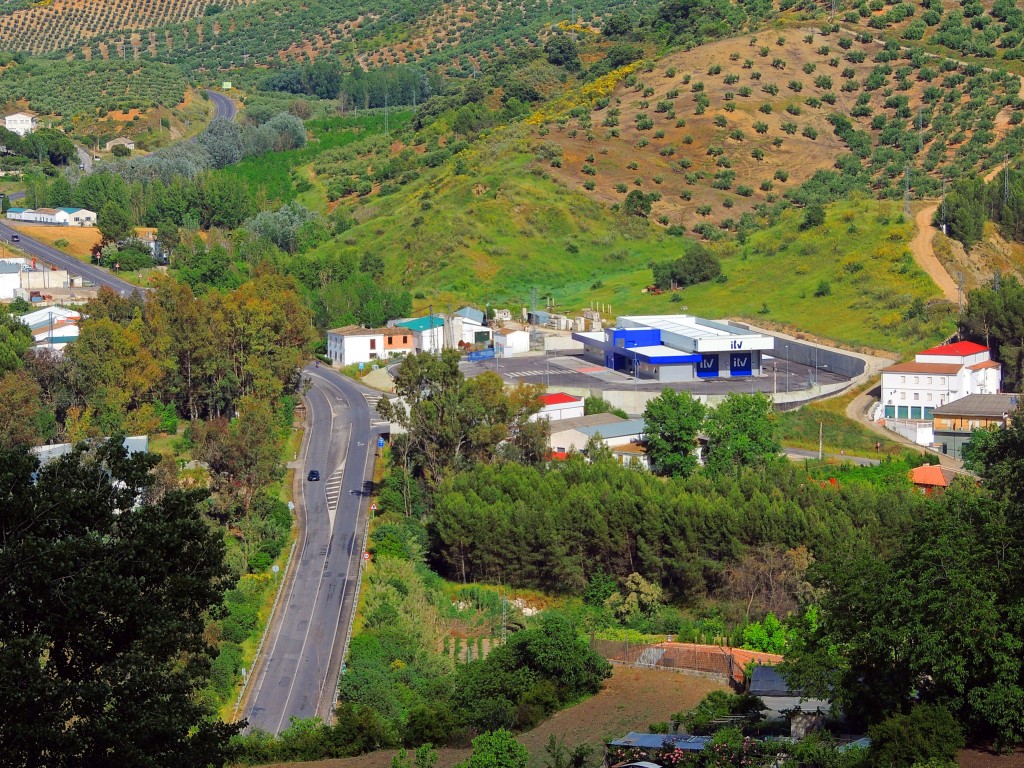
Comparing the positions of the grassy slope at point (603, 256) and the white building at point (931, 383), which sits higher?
the grassy slope at point (603, 256)

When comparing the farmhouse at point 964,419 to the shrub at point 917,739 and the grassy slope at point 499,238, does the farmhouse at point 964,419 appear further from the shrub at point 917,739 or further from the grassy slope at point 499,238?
the shrub at point 917,739

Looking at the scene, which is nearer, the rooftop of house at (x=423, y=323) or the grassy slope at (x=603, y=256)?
the rooftop of house at (x=423, y=323)

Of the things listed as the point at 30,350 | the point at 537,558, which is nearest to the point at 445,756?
the point at 537,558

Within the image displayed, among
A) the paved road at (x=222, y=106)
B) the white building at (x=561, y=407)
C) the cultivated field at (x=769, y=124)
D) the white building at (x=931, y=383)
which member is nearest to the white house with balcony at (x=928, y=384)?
the white building at (x=931, y=383)

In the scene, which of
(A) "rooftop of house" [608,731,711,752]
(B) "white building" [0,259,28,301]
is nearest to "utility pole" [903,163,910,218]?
(B) "white building" [0,259,28,301]

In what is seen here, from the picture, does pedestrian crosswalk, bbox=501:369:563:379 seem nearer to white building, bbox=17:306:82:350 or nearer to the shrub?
white building, bbox=17:306:82:350

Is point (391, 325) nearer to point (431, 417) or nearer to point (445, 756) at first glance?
point (431, 417)

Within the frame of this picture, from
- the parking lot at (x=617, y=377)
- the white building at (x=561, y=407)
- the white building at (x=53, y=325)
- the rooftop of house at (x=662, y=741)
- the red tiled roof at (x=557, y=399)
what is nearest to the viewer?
the rooftop of house at (x=662, y=741)
